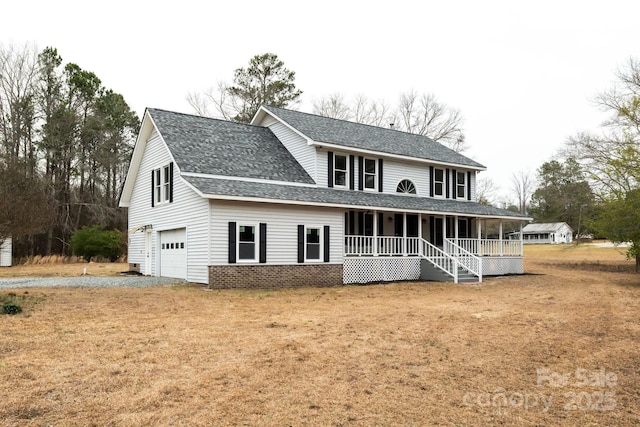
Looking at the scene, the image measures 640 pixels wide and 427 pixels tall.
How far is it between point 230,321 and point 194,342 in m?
2.26

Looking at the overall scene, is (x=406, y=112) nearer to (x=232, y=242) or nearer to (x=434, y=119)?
(x=434, y=119)

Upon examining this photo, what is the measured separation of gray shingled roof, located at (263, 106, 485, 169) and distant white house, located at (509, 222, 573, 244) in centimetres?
6469

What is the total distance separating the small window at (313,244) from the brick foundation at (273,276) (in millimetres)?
372

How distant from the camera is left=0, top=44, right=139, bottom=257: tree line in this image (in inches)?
1439

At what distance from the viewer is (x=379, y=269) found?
71.4 ft

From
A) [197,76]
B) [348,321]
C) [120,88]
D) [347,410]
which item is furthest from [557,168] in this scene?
[347,410]

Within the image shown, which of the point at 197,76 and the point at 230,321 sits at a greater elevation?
the point at 197,76

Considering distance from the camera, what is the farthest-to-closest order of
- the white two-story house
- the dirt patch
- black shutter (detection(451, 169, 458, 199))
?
1. black shutter (detection(451, 169, 458, 199))
2. the dirt patch
3. the white two-story house

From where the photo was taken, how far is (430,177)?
86.4 feet

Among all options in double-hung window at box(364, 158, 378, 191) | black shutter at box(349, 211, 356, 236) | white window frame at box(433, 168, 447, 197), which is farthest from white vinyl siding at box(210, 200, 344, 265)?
white window frame at box(433, 168, 447, 197)

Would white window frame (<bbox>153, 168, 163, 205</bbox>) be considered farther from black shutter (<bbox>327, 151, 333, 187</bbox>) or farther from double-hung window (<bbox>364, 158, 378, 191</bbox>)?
double-hung window (<bbox>364, 158, 378, 191</bbox>)

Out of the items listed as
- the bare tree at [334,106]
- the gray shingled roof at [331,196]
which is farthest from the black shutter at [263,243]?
the bare tree at [334,106]

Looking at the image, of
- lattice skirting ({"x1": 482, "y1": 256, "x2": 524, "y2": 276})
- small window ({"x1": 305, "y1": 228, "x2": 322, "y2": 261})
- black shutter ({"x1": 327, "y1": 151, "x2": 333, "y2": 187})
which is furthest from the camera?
lattice skirting ({"x1": 482, "y1": 256, "x2": 524, "y2": 276})

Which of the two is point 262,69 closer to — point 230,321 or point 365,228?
point 365,228
